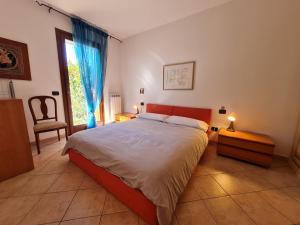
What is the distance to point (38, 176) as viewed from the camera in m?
1.90

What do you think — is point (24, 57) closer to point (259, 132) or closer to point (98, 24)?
point (98, 24)

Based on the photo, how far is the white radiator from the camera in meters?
4.12

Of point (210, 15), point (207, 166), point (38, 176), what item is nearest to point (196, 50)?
point (210, 15)

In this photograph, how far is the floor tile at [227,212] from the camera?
1276 millimetres

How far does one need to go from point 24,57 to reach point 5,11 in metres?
0.71

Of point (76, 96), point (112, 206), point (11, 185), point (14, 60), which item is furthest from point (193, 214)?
point (14, 60)

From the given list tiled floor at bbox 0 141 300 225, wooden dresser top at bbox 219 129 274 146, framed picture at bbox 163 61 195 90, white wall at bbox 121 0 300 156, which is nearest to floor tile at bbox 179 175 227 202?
tiled floor at bbox 0 141 300 225

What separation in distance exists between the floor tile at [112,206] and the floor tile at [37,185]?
2.70 feet

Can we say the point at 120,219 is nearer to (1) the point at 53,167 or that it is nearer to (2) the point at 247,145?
(1) the point at 53,167

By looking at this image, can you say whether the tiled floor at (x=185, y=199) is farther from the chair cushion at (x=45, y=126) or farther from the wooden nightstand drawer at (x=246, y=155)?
the chair cushion at (x=45, y=126)

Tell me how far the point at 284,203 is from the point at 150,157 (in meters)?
1.57

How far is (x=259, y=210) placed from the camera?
4.56 ft

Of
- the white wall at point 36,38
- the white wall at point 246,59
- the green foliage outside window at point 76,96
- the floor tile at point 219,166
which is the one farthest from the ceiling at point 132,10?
the floor tile at point 219,166

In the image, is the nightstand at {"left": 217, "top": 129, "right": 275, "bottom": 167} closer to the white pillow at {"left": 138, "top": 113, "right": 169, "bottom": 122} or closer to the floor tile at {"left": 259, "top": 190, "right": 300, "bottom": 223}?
the floor tile at {"left": 259, "top": 190, "right": 300, "bottom": 223}
